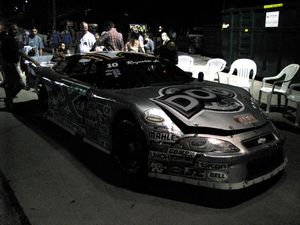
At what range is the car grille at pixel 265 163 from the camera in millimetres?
3525

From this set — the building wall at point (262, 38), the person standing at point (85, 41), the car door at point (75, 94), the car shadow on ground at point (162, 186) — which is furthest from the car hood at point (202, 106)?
the building wall at point (262, 38)

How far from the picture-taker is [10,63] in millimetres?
7863

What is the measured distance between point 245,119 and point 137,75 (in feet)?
5.20

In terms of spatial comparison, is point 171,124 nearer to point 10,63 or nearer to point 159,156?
point 159,156

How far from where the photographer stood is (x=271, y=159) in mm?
3740

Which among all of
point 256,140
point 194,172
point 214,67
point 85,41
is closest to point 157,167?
point 194,172

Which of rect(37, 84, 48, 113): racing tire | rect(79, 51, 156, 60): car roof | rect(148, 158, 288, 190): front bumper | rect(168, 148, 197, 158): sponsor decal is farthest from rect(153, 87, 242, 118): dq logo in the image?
rect(37, 84, 48, 113): racing tire

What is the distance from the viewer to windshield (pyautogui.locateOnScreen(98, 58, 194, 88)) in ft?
15.2

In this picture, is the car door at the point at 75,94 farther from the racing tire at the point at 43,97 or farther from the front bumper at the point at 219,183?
the front bumper at the point at 219,183

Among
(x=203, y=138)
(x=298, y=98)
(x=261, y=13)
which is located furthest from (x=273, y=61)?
(x=203, y=138)

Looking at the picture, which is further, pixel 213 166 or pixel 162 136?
pixel 162 136

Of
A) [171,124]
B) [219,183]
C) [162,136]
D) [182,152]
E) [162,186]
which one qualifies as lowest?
[162,186]

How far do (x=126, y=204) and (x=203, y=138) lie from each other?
3.30 ft

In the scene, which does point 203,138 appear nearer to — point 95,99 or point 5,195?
point 95,99
